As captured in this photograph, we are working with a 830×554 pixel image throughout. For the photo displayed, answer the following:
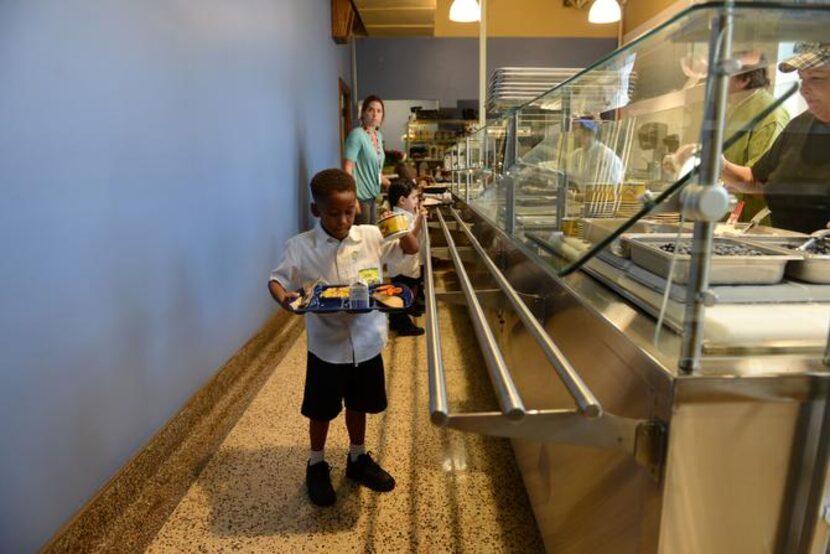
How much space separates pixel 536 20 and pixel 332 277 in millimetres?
6167

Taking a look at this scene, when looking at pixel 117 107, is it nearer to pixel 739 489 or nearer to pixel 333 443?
pixel 333 443

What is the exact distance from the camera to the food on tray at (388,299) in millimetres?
1244

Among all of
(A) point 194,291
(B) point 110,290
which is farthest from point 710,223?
(A) point 194,291

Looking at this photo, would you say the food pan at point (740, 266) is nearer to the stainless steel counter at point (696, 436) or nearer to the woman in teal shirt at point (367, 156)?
the stainless steel counter at point (696, 436)

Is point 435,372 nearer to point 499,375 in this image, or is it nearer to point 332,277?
point 499,375

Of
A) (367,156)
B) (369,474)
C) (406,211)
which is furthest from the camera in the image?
(367,156)

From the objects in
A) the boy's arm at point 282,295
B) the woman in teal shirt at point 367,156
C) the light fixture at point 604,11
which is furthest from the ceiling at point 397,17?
the boy's arm at point 282,295

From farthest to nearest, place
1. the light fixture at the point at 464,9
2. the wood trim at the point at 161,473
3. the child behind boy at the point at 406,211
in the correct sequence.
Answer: the light fixture at the point at 464,9 < the child behind boy at the point at 406,211 < the wood trim at the point at 161,473

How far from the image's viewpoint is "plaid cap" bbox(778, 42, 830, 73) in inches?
32.6

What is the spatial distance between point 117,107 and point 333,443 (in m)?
1.25

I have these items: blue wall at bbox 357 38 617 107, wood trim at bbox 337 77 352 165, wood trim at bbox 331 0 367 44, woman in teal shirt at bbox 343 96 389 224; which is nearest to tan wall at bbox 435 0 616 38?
blue wall at bbox 357 38 617 107

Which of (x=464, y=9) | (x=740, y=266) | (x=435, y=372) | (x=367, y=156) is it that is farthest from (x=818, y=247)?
(x=464, y=9)

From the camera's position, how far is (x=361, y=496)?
161 centimetres

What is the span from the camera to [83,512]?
135 centimetres
